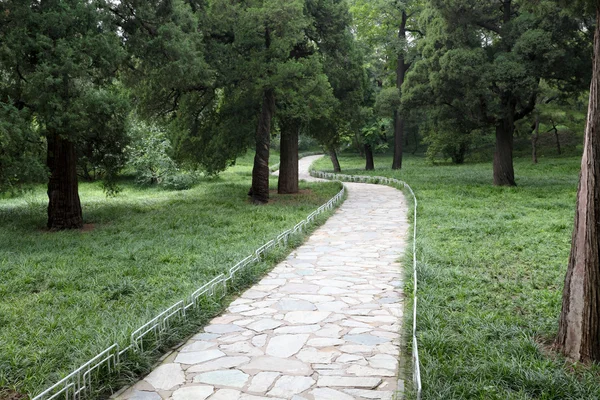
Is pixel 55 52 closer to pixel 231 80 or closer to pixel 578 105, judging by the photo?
pixel 231 80

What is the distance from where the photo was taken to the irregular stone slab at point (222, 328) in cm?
588

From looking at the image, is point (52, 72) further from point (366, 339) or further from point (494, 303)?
point (494, 303)

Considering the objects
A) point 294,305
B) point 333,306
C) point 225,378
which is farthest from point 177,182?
point 225,378

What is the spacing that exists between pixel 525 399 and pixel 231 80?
1369 centimetres

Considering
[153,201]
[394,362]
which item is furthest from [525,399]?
[153,201]

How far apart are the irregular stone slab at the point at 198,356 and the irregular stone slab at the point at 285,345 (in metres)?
0.51

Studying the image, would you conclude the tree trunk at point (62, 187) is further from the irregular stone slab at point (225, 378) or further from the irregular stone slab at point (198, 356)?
the irregular stone slab at point (225, 378)

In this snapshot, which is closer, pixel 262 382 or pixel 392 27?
pixel 262 382

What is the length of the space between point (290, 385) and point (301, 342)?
1.01m

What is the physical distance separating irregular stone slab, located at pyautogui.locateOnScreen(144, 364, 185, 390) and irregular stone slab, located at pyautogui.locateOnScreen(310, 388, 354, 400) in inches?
47.7

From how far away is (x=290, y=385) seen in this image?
450 centimetres

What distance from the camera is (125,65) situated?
1395 cm

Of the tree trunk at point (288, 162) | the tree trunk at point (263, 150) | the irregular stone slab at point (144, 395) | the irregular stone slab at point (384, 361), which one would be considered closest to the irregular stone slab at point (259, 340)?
the irregular stone slab at point (384, 361)

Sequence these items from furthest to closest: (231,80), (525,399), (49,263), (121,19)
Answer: (231,80) < (121,19) < (49,263) < (525,399)
